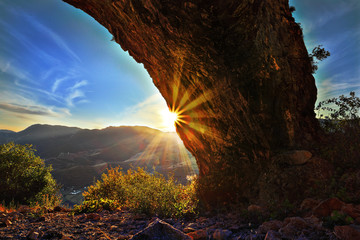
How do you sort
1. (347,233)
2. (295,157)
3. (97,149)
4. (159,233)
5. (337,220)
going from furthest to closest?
(97,149)
(295,157)
(337,220)
(159,233)
(347,233)

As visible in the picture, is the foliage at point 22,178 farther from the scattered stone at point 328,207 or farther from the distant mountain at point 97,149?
the distant mountain at point 97,149

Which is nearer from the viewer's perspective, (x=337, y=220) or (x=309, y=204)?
(x=337, y=220)

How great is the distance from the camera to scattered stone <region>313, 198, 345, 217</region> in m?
2.59

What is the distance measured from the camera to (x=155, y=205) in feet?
16.0

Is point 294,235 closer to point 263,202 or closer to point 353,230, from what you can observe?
point 353,230

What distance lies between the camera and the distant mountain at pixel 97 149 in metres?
53.3

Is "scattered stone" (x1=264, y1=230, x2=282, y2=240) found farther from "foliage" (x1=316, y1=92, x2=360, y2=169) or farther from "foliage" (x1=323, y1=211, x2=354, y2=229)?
"foliage" (x1=316, y1=92, x2=360, y2=169)

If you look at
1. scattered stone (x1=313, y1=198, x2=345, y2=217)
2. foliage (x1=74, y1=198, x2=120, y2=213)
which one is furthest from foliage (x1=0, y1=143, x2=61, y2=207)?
scattered stone (x1=313, y1=198, x2=345, y2=217)

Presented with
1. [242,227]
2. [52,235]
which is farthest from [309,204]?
[52,235]

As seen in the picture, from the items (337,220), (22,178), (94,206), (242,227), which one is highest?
(337,220)

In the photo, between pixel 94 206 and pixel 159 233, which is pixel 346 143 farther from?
pixel 94 206

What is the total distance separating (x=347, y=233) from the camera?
1.86 meters

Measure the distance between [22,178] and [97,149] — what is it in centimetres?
8148

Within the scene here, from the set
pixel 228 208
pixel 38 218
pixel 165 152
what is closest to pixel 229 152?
pixel 228 208
